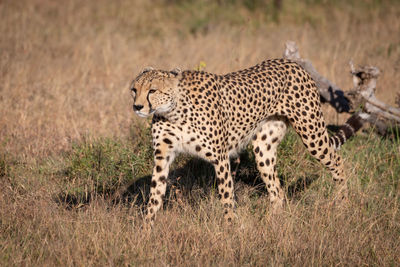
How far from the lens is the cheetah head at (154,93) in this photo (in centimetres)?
331

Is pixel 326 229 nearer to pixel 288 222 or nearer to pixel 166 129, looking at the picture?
pixel 288 222

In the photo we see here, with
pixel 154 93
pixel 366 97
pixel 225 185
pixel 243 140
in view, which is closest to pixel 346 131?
pixel 366 97

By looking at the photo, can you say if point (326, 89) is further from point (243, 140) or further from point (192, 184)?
point (192, 184)

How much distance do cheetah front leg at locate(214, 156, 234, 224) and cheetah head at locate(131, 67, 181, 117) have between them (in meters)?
0.57

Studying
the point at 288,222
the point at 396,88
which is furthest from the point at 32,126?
the point at 396,88

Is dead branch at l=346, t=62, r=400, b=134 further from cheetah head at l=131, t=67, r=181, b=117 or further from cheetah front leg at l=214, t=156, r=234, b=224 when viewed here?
cheetah head at l=131, t=67, r=181, b=117

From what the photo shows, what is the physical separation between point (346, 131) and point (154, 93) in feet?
7.10

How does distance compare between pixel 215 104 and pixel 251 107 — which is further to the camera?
pixel 251 107

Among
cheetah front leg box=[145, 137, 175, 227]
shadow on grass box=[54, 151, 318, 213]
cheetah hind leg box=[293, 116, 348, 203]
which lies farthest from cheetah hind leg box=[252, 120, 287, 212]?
cheetah front leg box=[145, 137, 175, 227]

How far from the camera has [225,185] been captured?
3.74 metres

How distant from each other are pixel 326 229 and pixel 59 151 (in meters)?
2.79

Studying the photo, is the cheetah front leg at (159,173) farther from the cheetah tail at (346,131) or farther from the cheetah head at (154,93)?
the cheetah tail at (346,131)

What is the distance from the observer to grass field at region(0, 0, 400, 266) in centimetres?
322

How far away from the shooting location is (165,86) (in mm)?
3443
